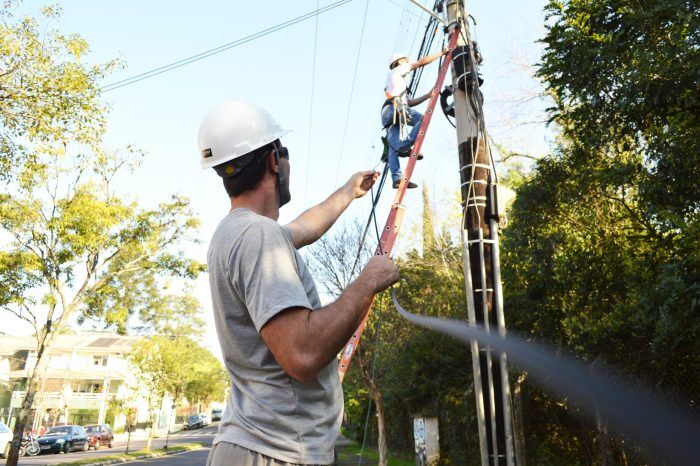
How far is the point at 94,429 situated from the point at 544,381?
31785 mm

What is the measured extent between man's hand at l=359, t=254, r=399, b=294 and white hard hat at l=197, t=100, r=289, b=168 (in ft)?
2.09

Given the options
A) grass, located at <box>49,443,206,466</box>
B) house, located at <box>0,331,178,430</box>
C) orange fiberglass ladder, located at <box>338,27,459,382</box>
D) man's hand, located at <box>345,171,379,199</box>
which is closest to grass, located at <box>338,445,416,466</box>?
grass, located at <box>49,443,206,466</box>

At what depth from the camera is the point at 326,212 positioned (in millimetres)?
2938

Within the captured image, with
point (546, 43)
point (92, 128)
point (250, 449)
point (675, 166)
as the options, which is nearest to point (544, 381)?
point (675, 166)

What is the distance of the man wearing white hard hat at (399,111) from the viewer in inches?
243

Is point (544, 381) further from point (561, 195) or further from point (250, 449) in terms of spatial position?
point (250, 449)

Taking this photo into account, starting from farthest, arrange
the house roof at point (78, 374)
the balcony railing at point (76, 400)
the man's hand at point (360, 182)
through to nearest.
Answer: the house roof at point (78, 374)
the balcony railing at point (76, 400)
the man's hand at point (360, 182)

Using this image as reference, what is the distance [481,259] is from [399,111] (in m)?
2.08

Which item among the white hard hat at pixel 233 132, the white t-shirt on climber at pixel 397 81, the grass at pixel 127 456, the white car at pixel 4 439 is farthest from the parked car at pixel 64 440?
the white hard hat at pixel 233 132

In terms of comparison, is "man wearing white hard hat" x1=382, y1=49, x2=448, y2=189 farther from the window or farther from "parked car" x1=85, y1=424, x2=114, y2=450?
the window

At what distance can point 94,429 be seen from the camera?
34.1 m

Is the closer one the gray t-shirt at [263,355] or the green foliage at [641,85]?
the gray t-shirt at [263,355]

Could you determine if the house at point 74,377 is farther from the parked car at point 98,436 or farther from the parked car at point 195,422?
the parked car at point 98,436

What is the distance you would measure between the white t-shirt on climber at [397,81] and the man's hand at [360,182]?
3.42 metres
